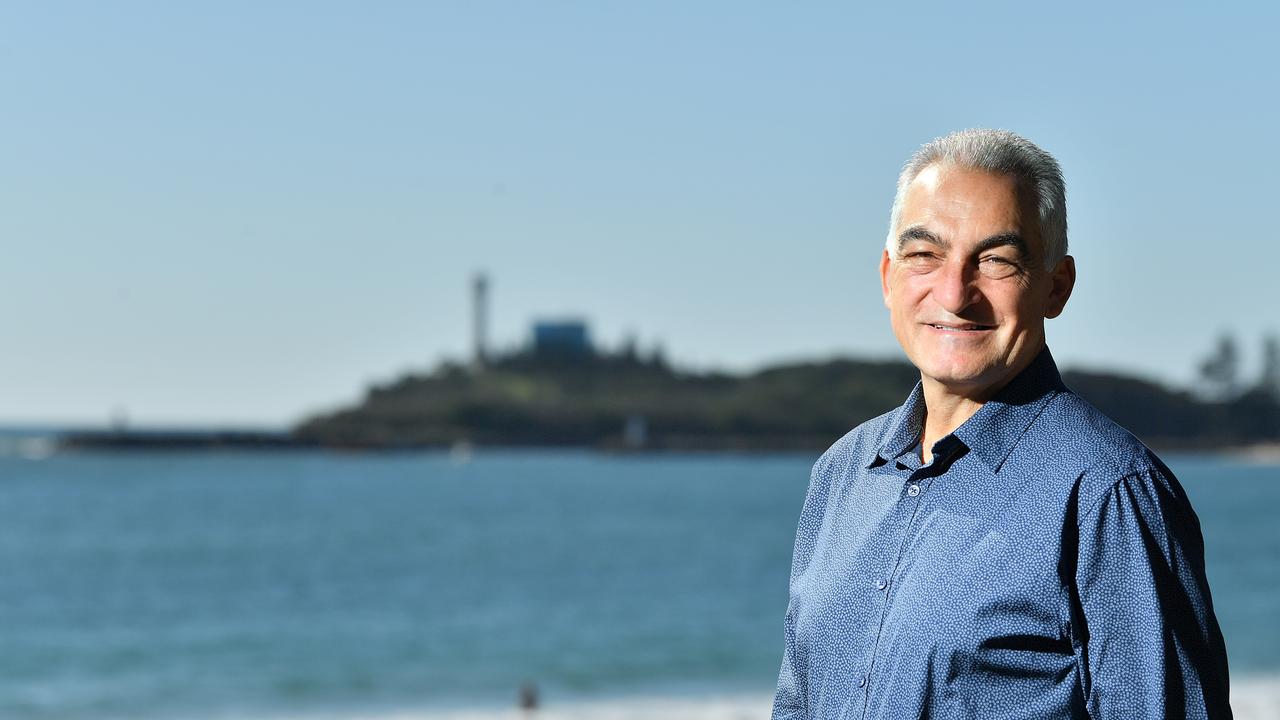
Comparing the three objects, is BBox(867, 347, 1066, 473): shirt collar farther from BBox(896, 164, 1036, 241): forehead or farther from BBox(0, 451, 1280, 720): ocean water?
BBox(0, 451, 1280, 720): ocean water

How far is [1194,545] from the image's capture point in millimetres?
1522

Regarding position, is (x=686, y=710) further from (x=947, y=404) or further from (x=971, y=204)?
(x=971, y=204)

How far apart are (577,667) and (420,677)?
11.1ft

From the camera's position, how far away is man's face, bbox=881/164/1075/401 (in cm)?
167

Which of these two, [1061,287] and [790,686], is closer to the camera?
[1061,287]

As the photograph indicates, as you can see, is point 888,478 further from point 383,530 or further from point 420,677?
point 383,530

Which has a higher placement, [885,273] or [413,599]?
[885,273]

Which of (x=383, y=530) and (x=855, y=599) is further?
(x=383, y=530)

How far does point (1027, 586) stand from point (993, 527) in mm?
77

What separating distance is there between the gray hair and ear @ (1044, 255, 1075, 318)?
0.07ft

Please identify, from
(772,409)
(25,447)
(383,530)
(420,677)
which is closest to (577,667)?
(420,677)

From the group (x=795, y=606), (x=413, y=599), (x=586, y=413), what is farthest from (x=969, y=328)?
(x=586, y=413)

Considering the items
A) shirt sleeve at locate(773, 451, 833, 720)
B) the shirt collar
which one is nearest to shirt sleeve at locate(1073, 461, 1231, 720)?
the shirt collar

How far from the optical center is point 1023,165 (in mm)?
1670
